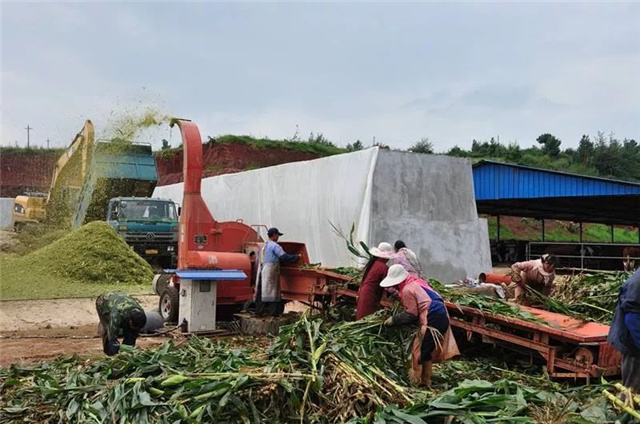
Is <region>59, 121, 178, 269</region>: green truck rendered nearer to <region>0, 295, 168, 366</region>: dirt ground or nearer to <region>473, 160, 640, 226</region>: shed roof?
<region>0, 295, 168, 366</region>: dirt ground

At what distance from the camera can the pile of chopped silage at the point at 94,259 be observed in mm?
13297

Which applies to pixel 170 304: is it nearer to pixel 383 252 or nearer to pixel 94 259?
pixel 383 252

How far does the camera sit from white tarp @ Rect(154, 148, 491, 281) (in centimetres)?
1260

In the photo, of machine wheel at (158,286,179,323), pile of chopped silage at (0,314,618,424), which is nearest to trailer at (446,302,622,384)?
pile of chopped silage at (0,314,618,424)

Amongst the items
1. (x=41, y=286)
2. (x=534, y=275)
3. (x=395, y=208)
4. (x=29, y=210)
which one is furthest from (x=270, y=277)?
(x=29, y=210)

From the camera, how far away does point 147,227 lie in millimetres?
16125

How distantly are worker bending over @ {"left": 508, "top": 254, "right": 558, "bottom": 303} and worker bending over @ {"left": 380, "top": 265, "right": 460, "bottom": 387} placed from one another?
239 cm

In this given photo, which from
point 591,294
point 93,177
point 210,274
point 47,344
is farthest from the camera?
point 93,177

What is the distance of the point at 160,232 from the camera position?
16.3m

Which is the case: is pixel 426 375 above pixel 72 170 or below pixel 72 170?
below

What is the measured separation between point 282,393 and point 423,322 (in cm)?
166

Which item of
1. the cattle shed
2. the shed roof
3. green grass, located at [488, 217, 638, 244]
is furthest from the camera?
green grass, located at [488, 217, 638, 244]

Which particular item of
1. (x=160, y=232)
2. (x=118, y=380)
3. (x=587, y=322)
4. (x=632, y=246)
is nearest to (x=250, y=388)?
(x=118, y=380)

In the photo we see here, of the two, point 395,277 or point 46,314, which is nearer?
point 395,277
